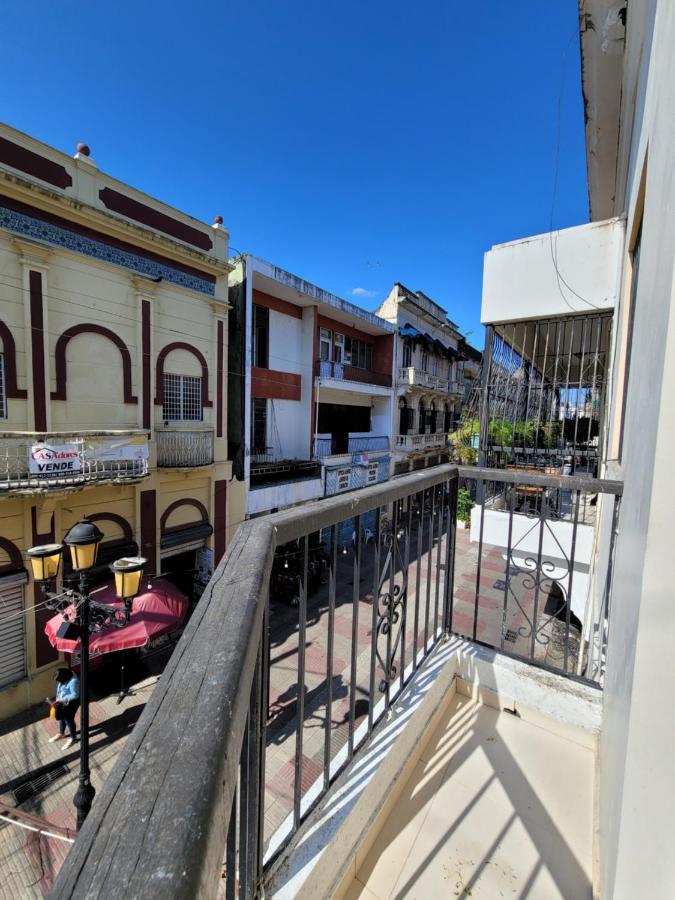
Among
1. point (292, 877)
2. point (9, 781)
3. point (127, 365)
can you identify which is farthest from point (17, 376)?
point (292, 877)

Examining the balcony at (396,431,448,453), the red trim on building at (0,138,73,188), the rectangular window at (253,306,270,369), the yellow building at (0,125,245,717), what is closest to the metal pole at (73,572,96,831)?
the yellow building at (0,125,245,717)

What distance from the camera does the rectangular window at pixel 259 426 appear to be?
A: 37.4 ft

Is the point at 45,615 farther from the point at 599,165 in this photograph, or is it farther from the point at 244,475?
the point at 599,165

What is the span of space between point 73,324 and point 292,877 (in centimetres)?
831

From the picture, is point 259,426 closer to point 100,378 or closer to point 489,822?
point 100,378

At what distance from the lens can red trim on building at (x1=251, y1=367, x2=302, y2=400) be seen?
→ 1123 cm

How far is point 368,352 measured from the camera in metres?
16.1

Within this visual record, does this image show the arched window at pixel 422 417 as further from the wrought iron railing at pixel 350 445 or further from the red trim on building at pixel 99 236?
the red trim on building at pixel 99 236

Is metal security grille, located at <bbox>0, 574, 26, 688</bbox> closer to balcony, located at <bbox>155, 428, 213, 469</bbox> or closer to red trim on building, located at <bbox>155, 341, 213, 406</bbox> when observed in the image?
balcony, located at <bbox>155, 428, 213, 469</bbox>

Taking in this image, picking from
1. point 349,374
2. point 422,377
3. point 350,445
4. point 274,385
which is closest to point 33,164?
point 274,385

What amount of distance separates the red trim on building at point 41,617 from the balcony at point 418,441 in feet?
40.2

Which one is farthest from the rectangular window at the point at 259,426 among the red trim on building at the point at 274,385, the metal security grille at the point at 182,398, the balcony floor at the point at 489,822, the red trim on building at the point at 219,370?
the balcony floor at the point at 489,822

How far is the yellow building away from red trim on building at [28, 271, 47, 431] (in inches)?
0.7

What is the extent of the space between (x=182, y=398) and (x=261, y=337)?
3620mm
